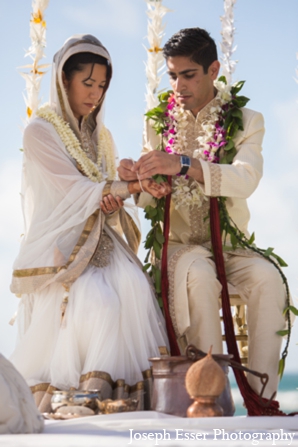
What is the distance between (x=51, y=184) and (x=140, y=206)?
0.72 m

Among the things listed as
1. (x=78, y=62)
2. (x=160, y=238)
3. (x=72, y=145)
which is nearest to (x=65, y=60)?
(x=78, y=62)

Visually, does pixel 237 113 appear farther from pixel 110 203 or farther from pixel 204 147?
pixel 110 203

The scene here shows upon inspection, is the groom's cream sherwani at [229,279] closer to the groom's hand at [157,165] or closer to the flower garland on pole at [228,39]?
the groom's hand at [157,165]

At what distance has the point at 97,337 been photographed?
466 centimetres

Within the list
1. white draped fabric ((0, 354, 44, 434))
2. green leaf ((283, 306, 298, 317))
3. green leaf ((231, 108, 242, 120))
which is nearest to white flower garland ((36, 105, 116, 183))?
green leaf ((231, 108, 242, 120))

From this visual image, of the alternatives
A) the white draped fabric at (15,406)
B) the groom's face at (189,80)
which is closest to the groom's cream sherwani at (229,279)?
the groom's face at (189,80)

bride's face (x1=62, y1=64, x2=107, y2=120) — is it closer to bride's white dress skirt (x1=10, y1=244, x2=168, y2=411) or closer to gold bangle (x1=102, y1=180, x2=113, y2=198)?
gold bangle (x1=102, y1=180, x2=113, y2=198)

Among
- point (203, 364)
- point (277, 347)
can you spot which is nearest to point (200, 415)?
point (203, 364)

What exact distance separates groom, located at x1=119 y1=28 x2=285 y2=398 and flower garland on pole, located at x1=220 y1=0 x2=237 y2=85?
1.03 metres

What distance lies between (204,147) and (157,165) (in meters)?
0.66

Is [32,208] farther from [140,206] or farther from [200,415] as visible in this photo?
[200,415]

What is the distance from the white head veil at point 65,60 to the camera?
5.34m

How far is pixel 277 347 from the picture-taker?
4.96 m

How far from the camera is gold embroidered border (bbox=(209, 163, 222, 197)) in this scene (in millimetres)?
5105
